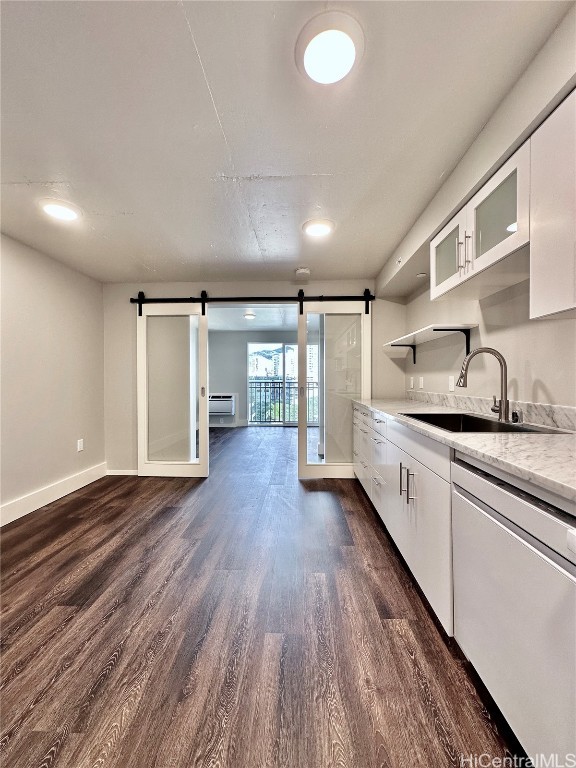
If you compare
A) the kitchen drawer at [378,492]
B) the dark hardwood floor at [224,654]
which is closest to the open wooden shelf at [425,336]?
the kitchen drawer at [378,492]

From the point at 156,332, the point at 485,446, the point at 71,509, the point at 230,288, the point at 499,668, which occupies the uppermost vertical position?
the point at 230,288

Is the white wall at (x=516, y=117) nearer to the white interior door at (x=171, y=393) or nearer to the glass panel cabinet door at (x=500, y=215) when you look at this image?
the glass panel cabinet door at (x=500, y=215)

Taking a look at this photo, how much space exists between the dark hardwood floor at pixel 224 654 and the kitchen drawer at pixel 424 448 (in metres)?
0.74

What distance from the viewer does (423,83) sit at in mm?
1291

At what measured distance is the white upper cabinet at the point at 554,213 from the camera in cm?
104

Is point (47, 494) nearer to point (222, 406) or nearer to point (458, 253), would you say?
point (458, 253)

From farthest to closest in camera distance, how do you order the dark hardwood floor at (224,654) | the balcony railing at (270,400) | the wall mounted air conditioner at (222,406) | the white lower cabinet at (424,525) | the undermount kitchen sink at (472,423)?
the balcony railing at (270,400) < the wall mounted air conditioner at (222,406) < the undermount kitchen sink at (472,423) < the white lower cabinet at (424,525) < the dark hardwood floor at (224,654)

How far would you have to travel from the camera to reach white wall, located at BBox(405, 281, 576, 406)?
1538mm

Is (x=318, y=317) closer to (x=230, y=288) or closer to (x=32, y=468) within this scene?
(x=230, y=288)

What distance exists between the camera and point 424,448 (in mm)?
1627

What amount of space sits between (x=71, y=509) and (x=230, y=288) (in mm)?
2803

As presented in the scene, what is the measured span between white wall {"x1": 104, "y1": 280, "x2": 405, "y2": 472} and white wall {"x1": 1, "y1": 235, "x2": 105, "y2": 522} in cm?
12

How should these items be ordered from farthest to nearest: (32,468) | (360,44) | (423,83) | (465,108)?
(32,468), (465,108), (423,83), (360,44)

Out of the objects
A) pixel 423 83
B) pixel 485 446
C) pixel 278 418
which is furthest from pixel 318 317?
pixel 278 418
